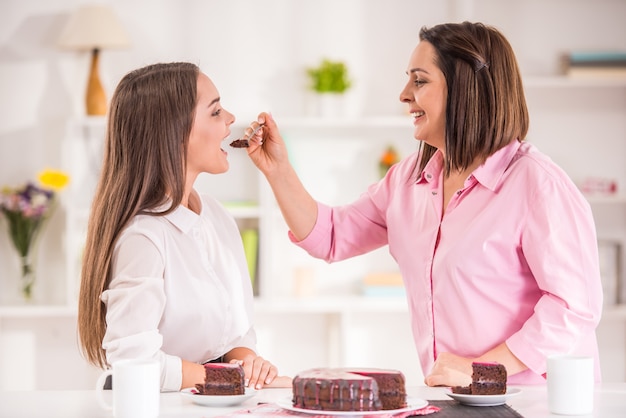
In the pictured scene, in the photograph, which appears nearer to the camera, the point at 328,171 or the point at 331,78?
the point at 331,78

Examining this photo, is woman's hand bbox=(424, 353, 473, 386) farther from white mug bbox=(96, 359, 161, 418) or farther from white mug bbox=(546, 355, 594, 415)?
white mug bbox=(96, 359, 161, 418)

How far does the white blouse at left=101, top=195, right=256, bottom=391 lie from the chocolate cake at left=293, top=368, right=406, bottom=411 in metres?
0.40

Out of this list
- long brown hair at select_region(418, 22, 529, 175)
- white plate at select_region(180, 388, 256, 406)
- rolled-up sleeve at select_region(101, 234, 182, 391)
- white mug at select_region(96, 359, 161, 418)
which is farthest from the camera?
long brown hair at select_region(418, 22, 529, 175)

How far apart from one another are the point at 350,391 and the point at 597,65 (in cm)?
307

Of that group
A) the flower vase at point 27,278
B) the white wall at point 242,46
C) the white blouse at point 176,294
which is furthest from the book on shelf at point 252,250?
the white blouse at point 176,294

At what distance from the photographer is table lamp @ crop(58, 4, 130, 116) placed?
4.03m

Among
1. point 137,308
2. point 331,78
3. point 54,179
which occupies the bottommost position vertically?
point 137,308

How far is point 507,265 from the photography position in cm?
202

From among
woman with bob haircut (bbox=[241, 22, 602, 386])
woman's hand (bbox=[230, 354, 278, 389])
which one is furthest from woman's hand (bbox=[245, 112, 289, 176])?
woman's hand (bbox=[230, 354, 278, 389])

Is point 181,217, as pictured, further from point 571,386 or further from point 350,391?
point 571,386

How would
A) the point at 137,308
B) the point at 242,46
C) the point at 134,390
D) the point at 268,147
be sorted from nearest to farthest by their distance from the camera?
the point at 134,390 < the point at 137,308 < the point at 268,147 < the point at 242,46

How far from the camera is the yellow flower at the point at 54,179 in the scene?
13.4 feet

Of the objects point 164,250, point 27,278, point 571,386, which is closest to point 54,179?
point 27,278

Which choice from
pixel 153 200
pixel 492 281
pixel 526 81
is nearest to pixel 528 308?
pixel 492 281
